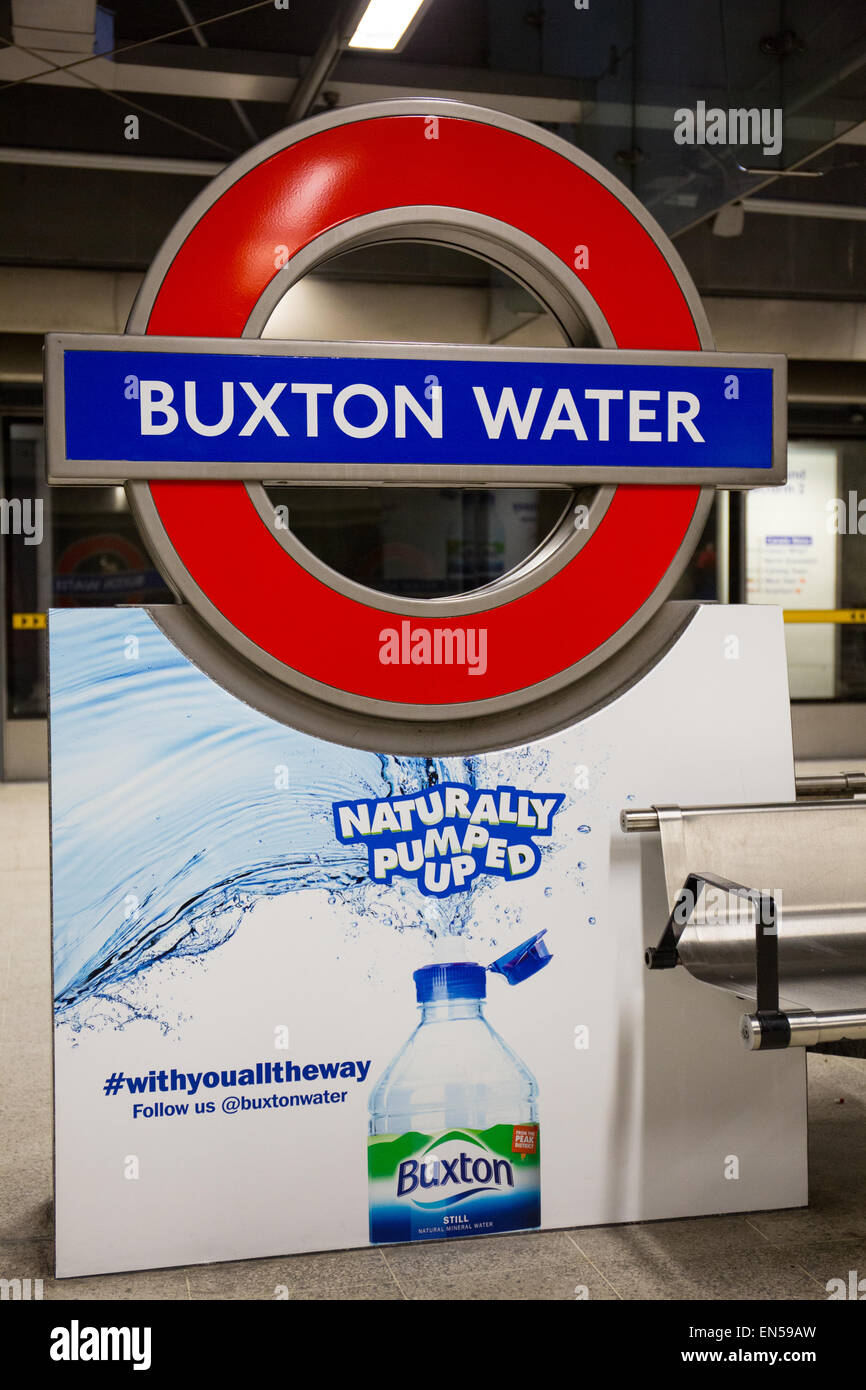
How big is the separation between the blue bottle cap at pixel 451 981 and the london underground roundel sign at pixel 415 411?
17.4 inches

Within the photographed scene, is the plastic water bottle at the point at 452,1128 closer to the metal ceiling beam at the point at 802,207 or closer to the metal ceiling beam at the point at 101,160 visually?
the metal ceiling beam at the point at 101,160

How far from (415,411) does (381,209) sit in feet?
1.17

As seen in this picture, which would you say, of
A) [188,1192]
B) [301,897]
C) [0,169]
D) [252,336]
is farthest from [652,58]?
[188,1192]

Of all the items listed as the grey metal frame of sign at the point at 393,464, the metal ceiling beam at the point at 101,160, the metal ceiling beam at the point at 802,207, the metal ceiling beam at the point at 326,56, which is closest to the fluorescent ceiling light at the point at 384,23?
the metal ceiling beam at the point at 326,56

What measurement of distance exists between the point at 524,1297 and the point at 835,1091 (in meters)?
1.29

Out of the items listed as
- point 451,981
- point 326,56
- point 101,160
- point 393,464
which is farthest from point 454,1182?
point 101,160

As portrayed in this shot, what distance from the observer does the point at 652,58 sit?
18.4 ft

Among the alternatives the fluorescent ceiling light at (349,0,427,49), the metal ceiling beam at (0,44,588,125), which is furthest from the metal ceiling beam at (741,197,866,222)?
the fluorescent ceiling light at (349,0,427,49)

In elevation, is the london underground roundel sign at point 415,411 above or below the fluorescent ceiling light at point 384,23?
below

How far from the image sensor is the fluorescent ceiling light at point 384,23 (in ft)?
15.9

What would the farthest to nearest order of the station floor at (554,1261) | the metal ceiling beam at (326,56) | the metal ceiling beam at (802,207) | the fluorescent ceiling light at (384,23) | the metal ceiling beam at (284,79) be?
the metal ceiling beam at (802,207)
the metal ceiling beam at (284,79)
the metal ceiling beam at (326,56)
the fluorescent ceiling light at (384,23)
the station floor at (554,1261)

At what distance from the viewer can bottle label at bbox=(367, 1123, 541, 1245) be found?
225 cm

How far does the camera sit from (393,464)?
225 centimetres

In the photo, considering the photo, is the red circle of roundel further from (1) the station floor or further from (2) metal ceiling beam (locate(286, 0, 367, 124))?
(2) metal ceiling beam (locate(286, 0, 367, 124))
